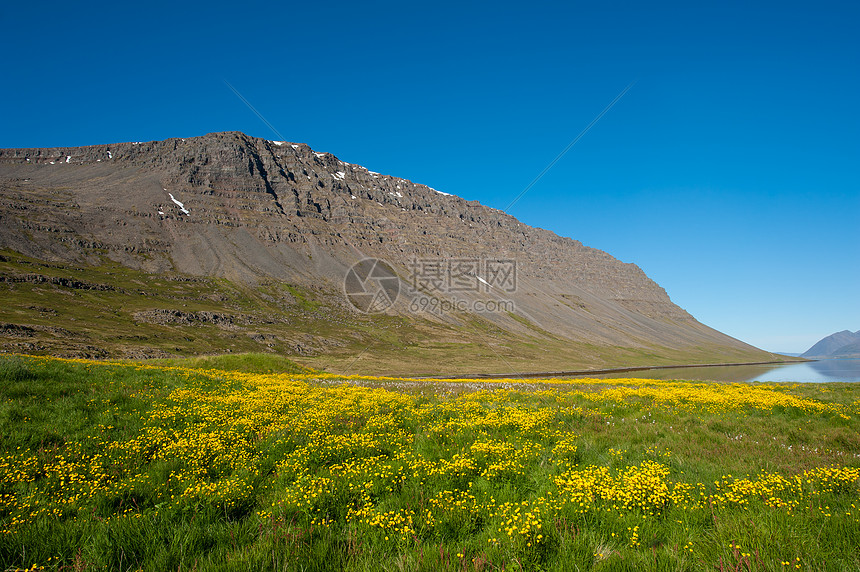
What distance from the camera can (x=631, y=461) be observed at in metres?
8.51

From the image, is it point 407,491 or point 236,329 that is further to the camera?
point 236,329

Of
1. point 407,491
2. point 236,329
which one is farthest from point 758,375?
point 236,329

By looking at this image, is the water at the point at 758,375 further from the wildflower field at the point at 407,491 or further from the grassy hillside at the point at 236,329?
the wildflower field at the point at 407,491

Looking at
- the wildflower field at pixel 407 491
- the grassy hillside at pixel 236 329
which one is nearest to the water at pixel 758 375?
the grassy hillside at pixel 236 329

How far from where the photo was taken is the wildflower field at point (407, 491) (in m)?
4.66

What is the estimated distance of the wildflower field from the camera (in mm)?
4664

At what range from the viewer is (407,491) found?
21.6 feet

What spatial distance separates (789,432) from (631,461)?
728 cm

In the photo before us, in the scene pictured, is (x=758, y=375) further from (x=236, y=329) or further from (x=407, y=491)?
(x=236, y=329)

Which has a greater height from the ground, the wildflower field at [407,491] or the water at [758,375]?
the wildflower field at [407,491]

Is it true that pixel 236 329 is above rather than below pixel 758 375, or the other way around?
above

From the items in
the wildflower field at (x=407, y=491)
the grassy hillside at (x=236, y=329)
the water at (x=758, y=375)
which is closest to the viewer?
the wildflower field at (x=407, y=491)

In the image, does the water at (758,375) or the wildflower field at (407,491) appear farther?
the water at (758,375)

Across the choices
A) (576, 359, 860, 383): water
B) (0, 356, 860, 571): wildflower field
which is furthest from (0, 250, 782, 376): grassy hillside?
(0, 356, 860, 571): wildflower field
